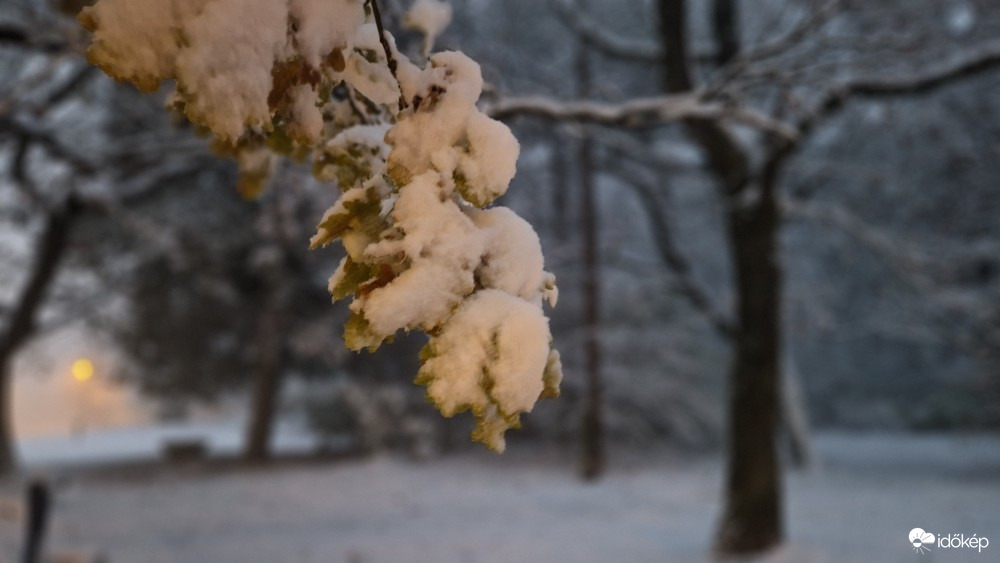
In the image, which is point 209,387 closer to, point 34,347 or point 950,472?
point 34,347

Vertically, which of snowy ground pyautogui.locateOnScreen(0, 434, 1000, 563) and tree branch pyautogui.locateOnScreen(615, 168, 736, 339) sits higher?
tree branch pyautogui.locateOnScreen(615, 168, 736, 339)

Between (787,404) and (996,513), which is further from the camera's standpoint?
(787,404)

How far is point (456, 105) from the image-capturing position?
3.84ft

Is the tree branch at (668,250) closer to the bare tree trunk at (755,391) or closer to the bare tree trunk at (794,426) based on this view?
the bare tree trunk at (755,391)

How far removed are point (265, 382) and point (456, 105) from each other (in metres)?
16.5

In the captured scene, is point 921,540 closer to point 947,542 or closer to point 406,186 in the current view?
point 947,542

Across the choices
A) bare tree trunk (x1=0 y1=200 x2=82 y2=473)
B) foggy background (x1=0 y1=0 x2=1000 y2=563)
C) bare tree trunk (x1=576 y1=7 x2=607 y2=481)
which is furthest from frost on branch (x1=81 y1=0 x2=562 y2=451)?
bare tree trunk (x1=0 y1=200 x2=82 y2=473)

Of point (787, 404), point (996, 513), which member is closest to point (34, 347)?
point (787, 404)

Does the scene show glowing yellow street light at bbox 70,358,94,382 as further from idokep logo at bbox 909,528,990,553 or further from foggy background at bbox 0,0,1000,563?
idokep logo at bbox 909,528,990,553

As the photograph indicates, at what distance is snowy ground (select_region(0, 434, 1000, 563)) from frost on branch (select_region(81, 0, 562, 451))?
5763 millimetres

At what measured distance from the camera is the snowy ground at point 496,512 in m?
7.13

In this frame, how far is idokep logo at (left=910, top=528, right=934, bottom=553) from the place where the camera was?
605 cm

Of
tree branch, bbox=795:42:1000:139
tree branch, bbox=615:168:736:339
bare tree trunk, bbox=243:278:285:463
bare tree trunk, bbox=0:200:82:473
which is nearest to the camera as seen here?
tree branch, bbox=795:42:1000:139

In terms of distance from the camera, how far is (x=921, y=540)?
6344mm
